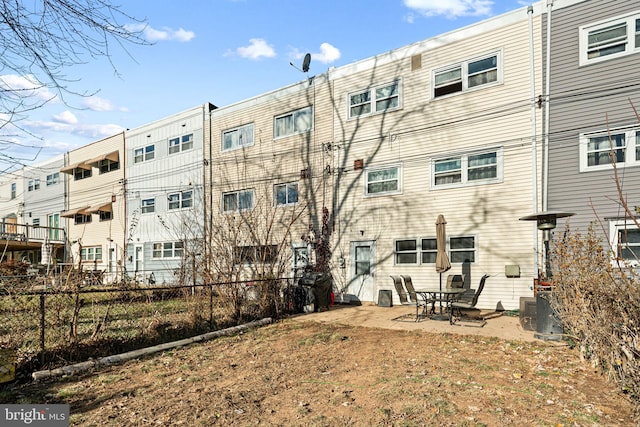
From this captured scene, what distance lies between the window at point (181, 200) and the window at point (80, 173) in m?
9.41

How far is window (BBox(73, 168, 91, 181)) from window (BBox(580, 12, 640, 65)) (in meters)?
27.9

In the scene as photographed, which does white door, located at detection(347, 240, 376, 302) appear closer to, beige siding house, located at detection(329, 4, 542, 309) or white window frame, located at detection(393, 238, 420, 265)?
beige siding house, located at detection(329, 4, 542, 309)

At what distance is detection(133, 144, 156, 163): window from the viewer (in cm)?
2239

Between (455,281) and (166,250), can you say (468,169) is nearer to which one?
(455,281)

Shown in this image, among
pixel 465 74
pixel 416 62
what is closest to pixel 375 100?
pixel 416 62

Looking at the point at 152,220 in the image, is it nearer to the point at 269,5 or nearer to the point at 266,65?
the point at 266,65

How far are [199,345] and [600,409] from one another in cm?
640

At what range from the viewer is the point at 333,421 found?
13.4 feet

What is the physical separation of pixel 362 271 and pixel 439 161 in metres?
4.83

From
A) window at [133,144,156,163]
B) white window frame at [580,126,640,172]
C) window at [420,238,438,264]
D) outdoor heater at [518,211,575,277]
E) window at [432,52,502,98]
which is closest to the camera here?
outdoor heater at [518,211,575,277]

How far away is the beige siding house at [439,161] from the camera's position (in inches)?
454

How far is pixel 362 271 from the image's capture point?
14398 mm

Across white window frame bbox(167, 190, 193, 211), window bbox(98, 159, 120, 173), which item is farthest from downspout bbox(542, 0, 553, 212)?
window bbox(98, 159, 120, 173)

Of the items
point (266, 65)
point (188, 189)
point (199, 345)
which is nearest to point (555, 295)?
point (199, 345)
